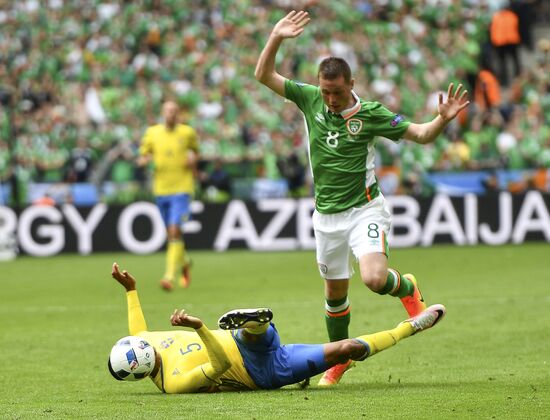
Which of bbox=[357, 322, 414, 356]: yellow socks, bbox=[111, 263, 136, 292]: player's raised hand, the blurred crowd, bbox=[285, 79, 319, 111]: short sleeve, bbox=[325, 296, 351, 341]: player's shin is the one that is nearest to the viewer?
bbox=[357, 322, 414, 356]: yellow socks

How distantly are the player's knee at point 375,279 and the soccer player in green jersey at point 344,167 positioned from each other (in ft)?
0.10

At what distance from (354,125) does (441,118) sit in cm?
68

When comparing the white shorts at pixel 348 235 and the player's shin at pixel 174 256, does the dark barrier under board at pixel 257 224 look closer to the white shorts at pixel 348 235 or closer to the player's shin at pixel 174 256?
the player's shin at pixel 174 256

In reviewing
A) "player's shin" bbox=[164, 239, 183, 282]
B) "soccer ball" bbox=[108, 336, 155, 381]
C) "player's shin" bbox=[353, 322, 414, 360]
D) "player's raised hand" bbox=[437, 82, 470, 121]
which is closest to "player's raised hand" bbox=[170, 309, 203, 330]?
"soccer ball" bbox=[108, 336, 155, 381]

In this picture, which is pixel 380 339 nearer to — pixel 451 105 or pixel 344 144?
pixel 344 144

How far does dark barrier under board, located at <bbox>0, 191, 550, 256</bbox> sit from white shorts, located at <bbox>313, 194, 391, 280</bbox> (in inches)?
550

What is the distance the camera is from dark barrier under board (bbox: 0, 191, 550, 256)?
23375 mm

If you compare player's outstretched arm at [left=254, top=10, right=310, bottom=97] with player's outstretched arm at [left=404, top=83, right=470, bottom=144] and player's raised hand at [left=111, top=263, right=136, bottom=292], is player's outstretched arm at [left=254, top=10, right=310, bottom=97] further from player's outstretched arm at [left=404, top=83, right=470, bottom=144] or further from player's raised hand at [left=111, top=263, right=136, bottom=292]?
player's raised hand at [left=111, top=263, right=136, bottom=292]

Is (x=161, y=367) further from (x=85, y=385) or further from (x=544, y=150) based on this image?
(x=544, y=150)

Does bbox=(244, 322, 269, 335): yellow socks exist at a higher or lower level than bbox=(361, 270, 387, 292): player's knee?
lower

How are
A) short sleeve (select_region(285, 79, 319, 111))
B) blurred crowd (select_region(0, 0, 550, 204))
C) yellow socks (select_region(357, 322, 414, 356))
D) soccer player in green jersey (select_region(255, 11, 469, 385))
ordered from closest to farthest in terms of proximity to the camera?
yellow socks (select_region(357, 322, 414, 356)) → soccer player in green jersey (select_region(255, 11, 469, 385)) → short sleeve (select_region(285, 79, 319, 111)) → blurred crowd (select_region(0, 0, 550, 204))

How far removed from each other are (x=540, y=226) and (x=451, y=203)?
1741mm

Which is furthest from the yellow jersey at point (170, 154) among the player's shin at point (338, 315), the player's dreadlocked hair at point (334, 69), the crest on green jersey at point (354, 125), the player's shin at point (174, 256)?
the player's dreadlocked hair at point (334, 69)

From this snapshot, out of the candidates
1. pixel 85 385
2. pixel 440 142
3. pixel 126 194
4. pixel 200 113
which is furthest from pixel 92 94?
pixel 85 385
